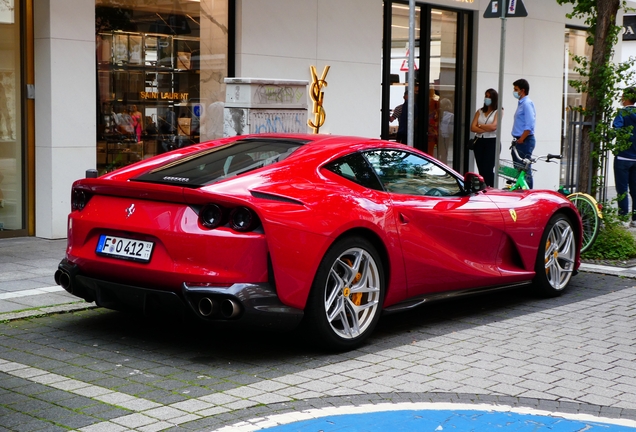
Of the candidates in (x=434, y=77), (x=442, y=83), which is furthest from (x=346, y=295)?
(x=442, y=83)

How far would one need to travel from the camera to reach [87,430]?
4.46 metres

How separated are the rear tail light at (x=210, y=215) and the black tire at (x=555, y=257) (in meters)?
3.47

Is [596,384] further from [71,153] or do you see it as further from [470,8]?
[470,8]

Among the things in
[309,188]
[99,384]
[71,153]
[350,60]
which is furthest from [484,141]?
[99,384]

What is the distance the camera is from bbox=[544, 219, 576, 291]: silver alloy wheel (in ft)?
27.2

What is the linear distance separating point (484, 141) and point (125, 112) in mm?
5859

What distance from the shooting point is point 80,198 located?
6.32 meters

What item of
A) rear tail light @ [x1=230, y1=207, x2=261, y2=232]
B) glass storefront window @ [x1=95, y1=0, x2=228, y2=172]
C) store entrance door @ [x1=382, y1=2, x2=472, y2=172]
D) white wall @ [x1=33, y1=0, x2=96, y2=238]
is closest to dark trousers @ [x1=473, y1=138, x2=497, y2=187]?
store entrance door @ [x1=382, y1=2, x2=472, y2=172]

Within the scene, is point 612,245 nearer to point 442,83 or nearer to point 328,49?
point 328,49

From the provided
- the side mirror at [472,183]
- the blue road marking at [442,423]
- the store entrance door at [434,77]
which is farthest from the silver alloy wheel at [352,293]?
the store entrance door at [434,77]

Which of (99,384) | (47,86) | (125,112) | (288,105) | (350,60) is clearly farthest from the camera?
(350,60)

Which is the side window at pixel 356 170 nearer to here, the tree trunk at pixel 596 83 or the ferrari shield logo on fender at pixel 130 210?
the ferrari shield logo on fender at pixel 130 210

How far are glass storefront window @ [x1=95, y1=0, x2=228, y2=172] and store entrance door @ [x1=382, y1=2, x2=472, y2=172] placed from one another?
346 cm

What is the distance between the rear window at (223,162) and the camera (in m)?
6.00
